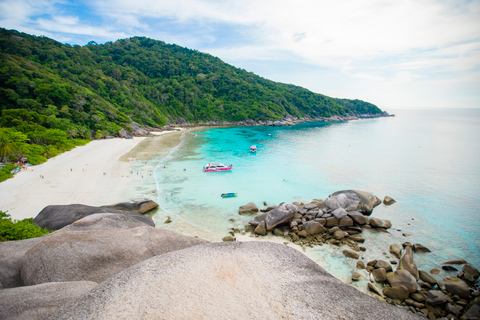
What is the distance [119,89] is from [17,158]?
245 feet

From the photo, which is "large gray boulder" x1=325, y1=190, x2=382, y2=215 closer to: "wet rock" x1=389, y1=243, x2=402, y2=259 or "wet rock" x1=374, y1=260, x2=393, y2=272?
"wet rock" x1=389, y1=243, x2=402, y2=259

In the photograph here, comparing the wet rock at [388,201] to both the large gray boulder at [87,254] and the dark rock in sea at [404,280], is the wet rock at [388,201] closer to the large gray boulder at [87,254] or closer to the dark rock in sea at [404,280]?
the dark rock in sea at [404,280]

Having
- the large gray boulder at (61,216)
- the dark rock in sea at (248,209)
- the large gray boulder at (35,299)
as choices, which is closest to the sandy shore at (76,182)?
the large gray boulder at (61,216)

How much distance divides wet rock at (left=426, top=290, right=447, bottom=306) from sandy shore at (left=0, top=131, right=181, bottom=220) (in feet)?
89.0

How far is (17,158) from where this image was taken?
3375 centimetres

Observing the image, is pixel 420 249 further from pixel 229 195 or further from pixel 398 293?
pixel 229 195

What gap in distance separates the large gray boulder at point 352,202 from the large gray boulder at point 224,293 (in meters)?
13.6

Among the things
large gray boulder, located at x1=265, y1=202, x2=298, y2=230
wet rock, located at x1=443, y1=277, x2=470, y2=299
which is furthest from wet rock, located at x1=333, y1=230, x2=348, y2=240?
wet rock, located at x1=443, y1=277, x2=470, y2=299

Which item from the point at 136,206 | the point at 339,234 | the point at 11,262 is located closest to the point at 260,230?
the point at 339,234

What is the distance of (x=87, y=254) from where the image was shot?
33.6ft

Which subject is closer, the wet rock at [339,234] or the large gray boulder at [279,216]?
the wet rock at [339,234]

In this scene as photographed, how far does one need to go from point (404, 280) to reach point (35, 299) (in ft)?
57.4

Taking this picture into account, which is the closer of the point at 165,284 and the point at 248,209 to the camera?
the point at 165,284

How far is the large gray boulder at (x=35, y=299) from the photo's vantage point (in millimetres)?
6844
